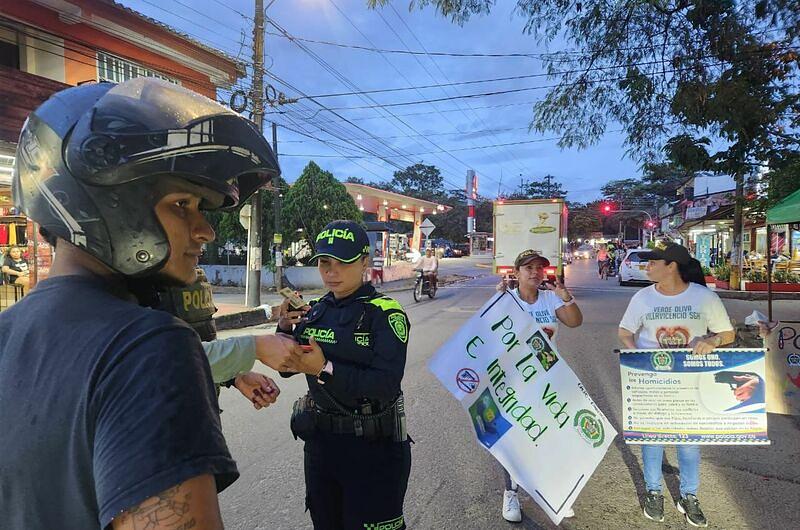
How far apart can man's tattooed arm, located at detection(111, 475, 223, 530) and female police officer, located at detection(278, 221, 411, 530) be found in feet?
3.75

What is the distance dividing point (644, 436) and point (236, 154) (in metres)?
3.25

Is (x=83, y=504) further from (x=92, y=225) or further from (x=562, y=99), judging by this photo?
(x=562, y=99)

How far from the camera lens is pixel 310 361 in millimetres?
1648

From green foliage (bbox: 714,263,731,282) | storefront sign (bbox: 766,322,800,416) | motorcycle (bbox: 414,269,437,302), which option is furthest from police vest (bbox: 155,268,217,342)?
green foliage (bbox: 714,263,731,282)

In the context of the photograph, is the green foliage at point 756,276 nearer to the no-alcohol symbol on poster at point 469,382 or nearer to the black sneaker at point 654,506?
the black sneaker at point 654,506

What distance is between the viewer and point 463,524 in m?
2.95

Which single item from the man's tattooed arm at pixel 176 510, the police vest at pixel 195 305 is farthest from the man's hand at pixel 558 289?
the man's tattooed arm at pixel 176 510

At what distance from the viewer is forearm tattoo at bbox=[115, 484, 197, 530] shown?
66 cm

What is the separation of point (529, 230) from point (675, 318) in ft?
40.9

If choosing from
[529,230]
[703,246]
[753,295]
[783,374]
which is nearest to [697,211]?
[703,246]

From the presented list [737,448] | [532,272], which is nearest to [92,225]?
[532,272]

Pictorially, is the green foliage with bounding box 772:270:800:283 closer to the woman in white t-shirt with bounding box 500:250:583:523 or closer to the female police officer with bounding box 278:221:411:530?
the woman in white t-shirt with bounding box 500:250:583:523

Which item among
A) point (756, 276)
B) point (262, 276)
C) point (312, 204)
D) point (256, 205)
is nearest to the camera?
point (256, 205)

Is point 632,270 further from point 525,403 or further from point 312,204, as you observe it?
point 525,403
